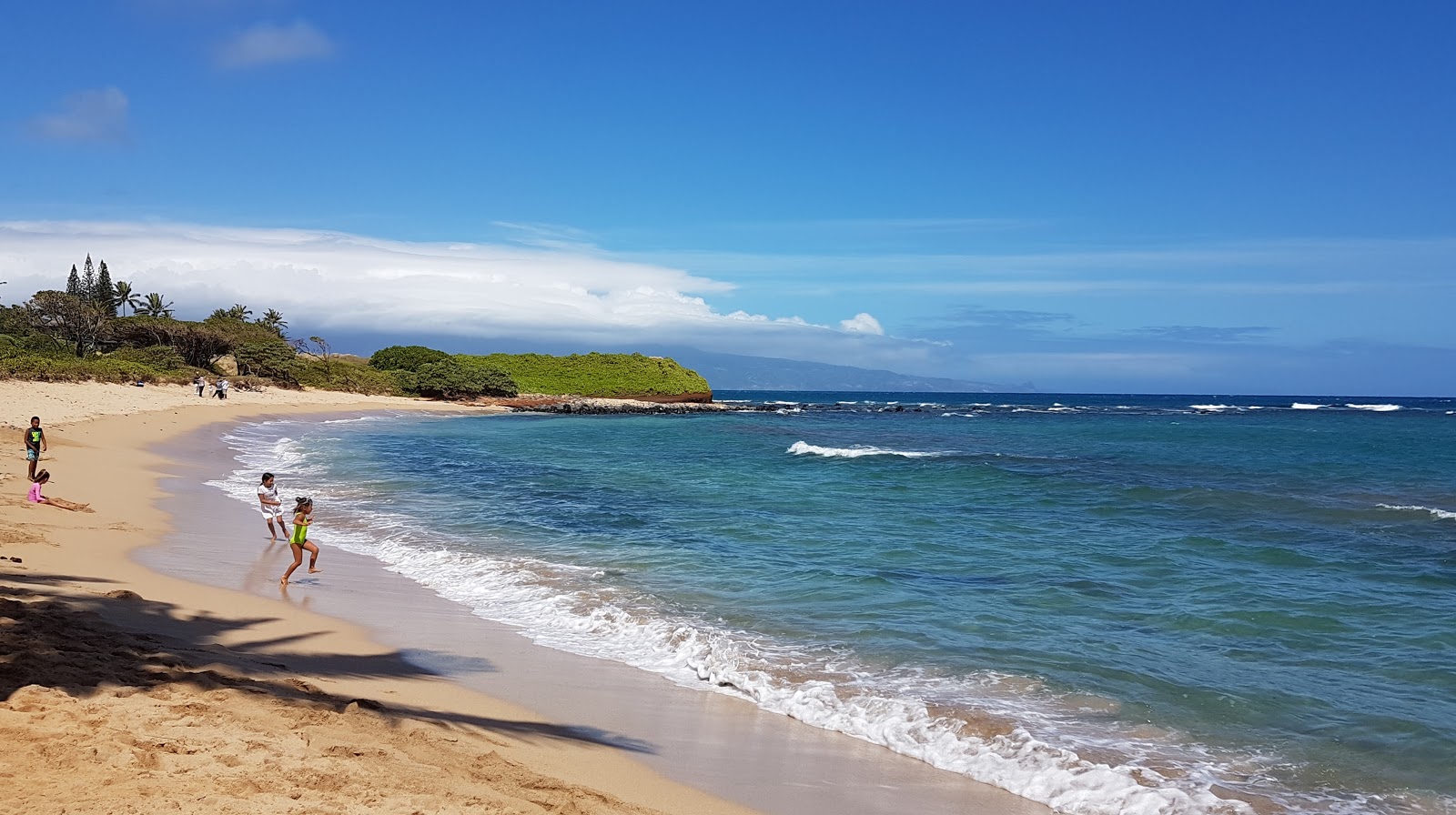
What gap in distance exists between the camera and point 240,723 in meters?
5.52

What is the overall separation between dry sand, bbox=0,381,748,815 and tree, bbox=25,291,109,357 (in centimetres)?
6422

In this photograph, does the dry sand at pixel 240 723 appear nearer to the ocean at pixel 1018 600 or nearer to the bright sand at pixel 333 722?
the bright sand at pixel 333 722

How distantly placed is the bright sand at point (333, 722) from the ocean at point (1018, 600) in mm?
672

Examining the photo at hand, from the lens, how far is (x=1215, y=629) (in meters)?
10.4

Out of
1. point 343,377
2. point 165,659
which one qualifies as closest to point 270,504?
point 165,659

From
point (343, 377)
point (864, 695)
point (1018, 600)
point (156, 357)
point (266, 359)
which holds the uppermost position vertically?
point (266, 359)

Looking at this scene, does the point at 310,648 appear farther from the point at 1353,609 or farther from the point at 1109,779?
the point at 1353,609

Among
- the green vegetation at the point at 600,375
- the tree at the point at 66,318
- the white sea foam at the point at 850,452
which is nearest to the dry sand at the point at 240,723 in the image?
the white sea foam at the point at 850,452

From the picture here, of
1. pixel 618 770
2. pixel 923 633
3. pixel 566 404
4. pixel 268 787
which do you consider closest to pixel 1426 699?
pixel 923 633

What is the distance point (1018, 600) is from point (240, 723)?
8897 mm

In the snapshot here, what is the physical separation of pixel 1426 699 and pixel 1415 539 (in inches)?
411

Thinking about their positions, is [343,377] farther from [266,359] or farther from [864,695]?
[864,695]

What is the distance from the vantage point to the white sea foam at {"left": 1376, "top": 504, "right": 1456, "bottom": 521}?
1922cm

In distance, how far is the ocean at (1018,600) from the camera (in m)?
6.97
